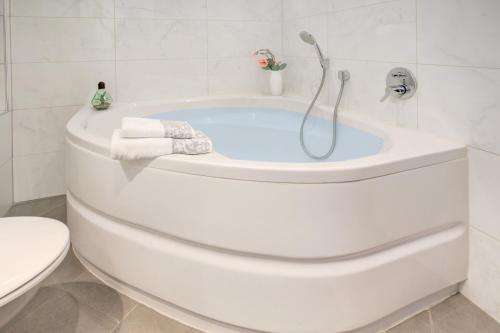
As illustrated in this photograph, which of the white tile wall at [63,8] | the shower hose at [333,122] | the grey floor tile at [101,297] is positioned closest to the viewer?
the grey floor tile at [101,297]

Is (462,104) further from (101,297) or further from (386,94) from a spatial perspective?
(101,297)

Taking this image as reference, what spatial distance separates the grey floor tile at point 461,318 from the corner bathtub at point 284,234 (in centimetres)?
5

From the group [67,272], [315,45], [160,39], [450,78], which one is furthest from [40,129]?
[450,78]

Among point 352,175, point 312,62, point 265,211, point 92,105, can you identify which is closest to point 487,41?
point 352,175

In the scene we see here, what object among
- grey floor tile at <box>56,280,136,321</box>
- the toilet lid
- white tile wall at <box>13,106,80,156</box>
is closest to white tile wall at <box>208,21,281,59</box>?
white tile wall at <box>13,106,80,156</box>

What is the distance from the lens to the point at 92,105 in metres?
2.41

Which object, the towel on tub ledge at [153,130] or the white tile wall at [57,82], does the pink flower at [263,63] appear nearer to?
the white tile wall at [57,82]

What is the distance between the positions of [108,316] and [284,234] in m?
0.79

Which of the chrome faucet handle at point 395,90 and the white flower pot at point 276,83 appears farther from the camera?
the white flower pot at point 276,83

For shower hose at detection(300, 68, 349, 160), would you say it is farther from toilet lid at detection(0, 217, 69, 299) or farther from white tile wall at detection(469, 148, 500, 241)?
toilet lid at detection(0, 217, 69, 299)

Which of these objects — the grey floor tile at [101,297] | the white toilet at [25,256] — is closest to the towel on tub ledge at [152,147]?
the white toilet at [25,256]

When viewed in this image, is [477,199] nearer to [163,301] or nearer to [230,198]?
[230,198]

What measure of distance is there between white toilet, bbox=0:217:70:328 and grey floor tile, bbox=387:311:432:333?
116 centimetres

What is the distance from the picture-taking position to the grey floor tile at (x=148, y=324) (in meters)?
1.36
